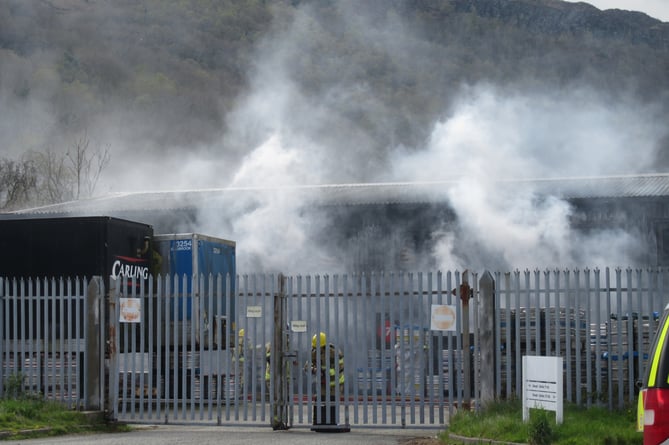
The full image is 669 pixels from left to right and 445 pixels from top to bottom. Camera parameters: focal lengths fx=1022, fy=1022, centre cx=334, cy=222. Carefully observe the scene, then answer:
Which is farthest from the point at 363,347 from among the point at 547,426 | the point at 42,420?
the point at 42,420

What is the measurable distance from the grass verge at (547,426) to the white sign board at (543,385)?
4.0 inches

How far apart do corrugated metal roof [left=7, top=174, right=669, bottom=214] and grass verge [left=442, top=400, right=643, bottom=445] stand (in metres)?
16.2

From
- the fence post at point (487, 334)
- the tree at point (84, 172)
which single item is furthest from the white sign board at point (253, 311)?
the tree at point (84, 172)

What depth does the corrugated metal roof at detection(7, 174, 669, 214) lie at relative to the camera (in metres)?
28.9

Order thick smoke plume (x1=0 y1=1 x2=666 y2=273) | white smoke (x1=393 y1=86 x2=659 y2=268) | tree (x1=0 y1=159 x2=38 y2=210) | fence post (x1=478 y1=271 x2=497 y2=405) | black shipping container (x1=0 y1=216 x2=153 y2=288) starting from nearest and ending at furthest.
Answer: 1. fence post (x1=478 y1=271 x2=497 y2=405)
2. black shipping container (x1=0 y1=216 x2=153 y2=288)
3. white smoke (x1=393 y1=86 x2=659 y2=268)
4. thick smoke plume (x1=0 y1=1 x2=666 y2=273)
5. tree (x1=0 y1=159 x2=38 y2=210)

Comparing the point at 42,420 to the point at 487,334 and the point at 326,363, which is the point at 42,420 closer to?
the point at 326,363

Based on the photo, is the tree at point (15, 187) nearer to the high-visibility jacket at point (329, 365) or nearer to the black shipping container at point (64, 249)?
the black shipping container at point (64, 249)

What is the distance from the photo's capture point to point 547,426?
11250mm

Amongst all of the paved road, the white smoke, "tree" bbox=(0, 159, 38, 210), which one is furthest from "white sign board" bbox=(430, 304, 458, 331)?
"tree" bbox=(0, 159, 38, 210)

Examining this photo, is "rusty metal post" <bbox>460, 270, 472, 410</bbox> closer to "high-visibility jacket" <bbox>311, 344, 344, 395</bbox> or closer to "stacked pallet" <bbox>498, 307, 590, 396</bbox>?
"stacked pallet" <bbox>498, 307, 590, 396</bbox>

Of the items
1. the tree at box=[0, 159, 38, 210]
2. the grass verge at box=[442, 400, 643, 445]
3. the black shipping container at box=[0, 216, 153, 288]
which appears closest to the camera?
the grass verge at box=[442, 400, 643, 445]

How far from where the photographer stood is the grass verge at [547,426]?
11180mm

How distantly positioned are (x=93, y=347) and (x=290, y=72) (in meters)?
101

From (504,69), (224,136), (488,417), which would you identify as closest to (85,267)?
(488,417)
